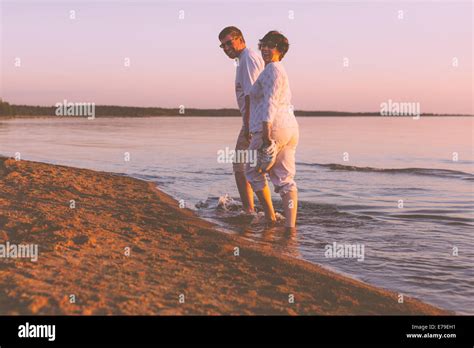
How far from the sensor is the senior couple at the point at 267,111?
6085 millimetres

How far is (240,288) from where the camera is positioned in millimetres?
4156

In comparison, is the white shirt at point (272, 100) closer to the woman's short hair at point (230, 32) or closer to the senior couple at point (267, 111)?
the senior couple at point (267, 111)

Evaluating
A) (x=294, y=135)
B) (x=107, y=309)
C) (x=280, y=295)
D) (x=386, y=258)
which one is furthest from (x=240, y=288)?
(x=294, y=135)

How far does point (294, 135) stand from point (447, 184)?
744 cm

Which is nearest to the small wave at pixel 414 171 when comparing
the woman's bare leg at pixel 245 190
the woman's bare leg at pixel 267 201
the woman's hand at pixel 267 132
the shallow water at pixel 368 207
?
the shallow water at pixel 368 207

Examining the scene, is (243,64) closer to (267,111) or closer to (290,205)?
(267,111)

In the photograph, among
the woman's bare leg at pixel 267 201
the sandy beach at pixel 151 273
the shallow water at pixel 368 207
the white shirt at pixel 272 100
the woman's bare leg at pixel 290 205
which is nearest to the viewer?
the sandy beach at pixel 151 273

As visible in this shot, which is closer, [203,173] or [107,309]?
[107,309]

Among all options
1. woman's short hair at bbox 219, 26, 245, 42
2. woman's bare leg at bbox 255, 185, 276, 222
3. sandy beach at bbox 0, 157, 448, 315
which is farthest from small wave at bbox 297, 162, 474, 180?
woman's short hair at bbox 219, 26, 245, 42

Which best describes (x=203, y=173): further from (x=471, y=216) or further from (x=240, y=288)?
(x=240, y=288)

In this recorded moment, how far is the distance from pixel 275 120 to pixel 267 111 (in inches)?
9.1

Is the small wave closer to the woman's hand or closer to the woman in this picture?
the woman

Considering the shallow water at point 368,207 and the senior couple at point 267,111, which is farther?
the senior couple at point 267,111

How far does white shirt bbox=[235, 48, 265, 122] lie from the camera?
6.53 m
